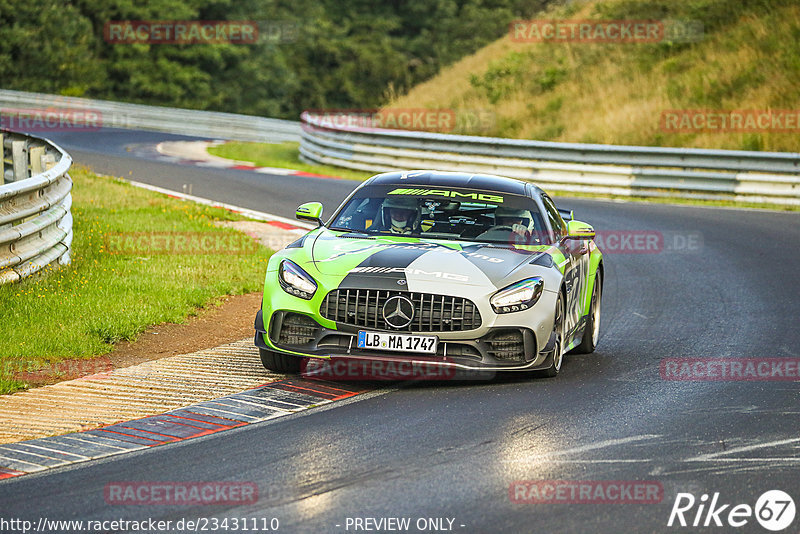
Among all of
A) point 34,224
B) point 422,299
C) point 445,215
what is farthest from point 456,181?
point 34,224

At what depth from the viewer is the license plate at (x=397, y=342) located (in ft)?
25.0

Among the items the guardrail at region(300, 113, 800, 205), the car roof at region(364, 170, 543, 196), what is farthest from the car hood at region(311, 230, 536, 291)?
the guardrail at region(300, 113, 800, 205)

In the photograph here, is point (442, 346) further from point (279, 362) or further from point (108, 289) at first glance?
point (108, 289)

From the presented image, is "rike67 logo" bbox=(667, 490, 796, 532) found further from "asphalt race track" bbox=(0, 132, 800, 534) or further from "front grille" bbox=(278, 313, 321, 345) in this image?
"front grille" bbox=(278, 313, 321, 345)

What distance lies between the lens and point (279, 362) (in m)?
8.20

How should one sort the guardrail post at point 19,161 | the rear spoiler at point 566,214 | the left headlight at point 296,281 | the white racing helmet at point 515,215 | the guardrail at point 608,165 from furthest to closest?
the guardrail at point 608,165 → the guardrail post at point 19,161 → the rear spoiler at point 566,214 → the white racing helmet at point 515,215 → the left headlight at point 296,281

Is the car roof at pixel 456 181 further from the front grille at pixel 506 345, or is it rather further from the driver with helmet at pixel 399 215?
the front grille at pixel 506 345

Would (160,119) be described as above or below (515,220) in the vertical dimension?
below

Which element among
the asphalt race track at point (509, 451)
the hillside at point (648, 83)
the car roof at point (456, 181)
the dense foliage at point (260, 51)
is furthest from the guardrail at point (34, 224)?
the dense foliage at point (260, 51)

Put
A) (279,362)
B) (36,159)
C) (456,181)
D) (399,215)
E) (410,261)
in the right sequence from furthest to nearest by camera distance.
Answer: (36,159)
(456,181)
(399,215)
(279,362)
(410,261)

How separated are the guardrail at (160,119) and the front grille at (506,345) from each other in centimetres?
3018

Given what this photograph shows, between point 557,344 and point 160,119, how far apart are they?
31.3m

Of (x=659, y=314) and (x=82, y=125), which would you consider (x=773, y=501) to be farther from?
(x=82, y=125)

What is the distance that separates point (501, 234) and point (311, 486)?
3855 mm
